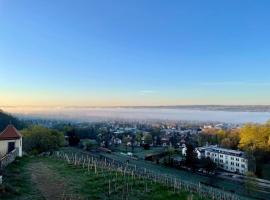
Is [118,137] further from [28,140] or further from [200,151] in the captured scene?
[28,140]

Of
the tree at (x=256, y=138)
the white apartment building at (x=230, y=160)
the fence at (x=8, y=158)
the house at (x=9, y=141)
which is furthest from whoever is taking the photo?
the tree at (x=256, y=138)

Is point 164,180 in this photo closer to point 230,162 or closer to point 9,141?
point 9,141

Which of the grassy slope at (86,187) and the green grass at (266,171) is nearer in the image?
the grassy slope at (86,187)

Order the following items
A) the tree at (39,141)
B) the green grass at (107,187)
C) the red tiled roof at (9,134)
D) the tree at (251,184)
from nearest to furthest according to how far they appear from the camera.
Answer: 1. the green grass at (107,187)
2. the red tiled roof at (9,134)
3. the tree at (251,184)
4. the tree at (39,141)

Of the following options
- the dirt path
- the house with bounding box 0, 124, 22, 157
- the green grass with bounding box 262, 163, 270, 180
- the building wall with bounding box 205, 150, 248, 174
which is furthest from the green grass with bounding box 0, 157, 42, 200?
the building wall with bounding box 205, 150, 248, 174

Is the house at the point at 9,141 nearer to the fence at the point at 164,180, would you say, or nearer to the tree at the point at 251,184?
the fence at the point at 164,180

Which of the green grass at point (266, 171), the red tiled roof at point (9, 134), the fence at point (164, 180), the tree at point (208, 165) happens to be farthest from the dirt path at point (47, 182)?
the green grass at point (266, 171)

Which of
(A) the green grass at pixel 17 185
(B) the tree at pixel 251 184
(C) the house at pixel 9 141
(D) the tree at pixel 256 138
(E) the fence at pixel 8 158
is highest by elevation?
(C) the house at pixel 9 141

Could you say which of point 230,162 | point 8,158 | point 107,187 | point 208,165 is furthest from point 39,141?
point 230,162
